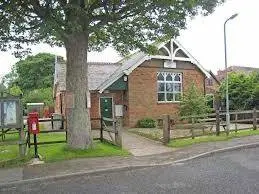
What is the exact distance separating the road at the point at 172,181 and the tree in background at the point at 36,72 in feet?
193

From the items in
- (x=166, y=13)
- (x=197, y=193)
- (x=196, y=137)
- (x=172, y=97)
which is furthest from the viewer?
(x=172, y=97)

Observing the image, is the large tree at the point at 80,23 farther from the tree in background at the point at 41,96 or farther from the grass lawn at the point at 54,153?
the tree in background at the point at 41,96

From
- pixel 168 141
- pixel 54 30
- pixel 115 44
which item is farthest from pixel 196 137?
pixel 54 30

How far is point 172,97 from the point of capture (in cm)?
2953

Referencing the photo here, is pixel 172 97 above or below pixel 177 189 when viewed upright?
above

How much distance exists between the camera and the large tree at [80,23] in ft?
43.6

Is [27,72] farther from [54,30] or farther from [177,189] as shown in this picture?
[177,189]

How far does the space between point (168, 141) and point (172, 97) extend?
12845 mm

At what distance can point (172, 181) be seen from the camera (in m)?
10.0

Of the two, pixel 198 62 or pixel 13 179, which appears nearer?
pixel 13 179

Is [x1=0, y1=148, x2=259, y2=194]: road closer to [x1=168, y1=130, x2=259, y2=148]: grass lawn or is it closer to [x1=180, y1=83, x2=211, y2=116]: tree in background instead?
[x1=168, y1=130, x2=259, y2=148]: grass lawn

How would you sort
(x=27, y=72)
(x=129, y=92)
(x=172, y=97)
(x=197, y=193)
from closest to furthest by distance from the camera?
(x=197, y=193) < (x=129, y=92) < (x=172, y=97) < (x=27, y=72)

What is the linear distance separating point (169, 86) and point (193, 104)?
3.47 metres

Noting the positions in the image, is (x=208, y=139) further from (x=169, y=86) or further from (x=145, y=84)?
(x=169, y=86)
